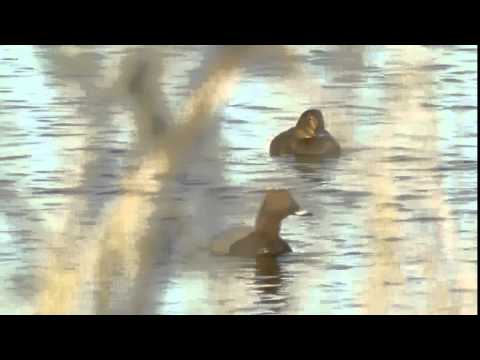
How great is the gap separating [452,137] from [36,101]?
2.45m

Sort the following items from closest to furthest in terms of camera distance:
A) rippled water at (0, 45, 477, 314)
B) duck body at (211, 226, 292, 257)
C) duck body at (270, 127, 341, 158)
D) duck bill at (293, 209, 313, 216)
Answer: rippled water at (0, 45, 477, 314) → duck body at (211, 226, 292, 257) → duck bill at (293, 209, 313, 216) → duck body at (270, 127, 341, 158)

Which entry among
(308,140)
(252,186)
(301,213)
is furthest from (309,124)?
(301,213)

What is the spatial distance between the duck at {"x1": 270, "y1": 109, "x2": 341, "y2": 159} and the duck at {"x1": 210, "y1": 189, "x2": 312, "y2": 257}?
121 cm

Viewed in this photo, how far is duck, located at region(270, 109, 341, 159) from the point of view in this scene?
10352 mm

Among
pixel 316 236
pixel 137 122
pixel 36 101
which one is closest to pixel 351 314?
pixel 316 236

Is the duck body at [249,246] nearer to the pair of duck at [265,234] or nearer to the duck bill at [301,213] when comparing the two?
the pair of duck at [265,234]

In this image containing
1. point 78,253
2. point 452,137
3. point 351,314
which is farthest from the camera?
point 452,137

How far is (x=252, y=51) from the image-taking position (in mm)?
10258

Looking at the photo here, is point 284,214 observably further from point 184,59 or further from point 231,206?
point 184,59

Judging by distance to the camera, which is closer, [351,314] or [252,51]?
[351,314]

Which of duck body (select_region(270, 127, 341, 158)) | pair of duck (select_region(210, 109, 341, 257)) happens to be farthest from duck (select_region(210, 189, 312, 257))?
duck body (select_region(270, 127, 341, 158))

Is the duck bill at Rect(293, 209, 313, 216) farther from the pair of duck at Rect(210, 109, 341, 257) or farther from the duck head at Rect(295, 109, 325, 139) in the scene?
the duck head at Rect(295, 109, 325, 139)

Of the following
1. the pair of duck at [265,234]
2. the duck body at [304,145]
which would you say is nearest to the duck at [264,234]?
the pair of duck at [265,234]

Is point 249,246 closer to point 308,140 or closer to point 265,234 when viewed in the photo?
point 265,234
